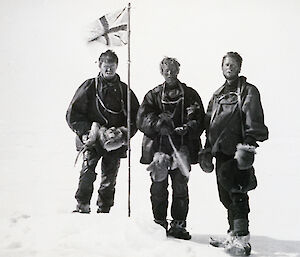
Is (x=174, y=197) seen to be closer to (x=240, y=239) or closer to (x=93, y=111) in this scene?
(x=240, y=239)

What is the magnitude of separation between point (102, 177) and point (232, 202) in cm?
68

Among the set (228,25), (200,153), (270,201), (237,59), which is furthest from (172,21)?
(270,201)

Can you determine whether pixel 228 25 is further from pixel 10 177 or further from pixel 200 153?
pixel 10 177

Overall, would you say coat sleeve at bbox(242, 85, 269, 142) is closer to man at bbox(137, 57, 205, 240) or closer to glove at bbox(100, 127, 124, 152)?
man at bbox(137, 57, 205, 240)

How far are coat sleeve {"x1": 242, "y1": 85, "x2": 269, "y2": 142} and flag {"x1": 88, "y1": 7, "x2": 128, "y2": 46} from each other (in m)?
0.71

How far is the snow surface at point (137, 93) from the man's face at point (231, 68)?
0.25 m

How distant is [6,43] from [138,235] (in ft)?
4.29

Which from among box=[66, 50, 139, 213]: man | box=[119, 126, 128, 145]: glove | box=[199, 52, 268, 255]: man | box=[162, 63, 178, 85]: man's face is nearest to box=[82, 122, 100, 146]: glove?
box=[66, 50, 139, 213]: man

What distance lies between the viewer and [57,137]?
2672 millimetres

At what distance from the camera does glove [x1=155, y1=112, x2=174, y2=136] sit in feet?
7.62

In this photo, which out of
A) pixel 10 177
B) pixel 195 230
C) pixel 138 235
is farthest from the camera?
pixel 10 177

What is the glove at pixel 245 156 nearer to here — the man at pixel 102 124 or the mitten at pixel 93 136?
the man at pixel 102 124

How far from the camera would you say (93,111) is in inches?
99.3

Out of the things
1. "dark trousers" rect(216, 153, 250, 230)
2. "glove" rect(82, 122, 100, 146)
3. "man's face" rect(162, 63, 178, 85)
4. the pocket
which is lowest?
"dark trousers" rect(216, 153, 250, 230)
